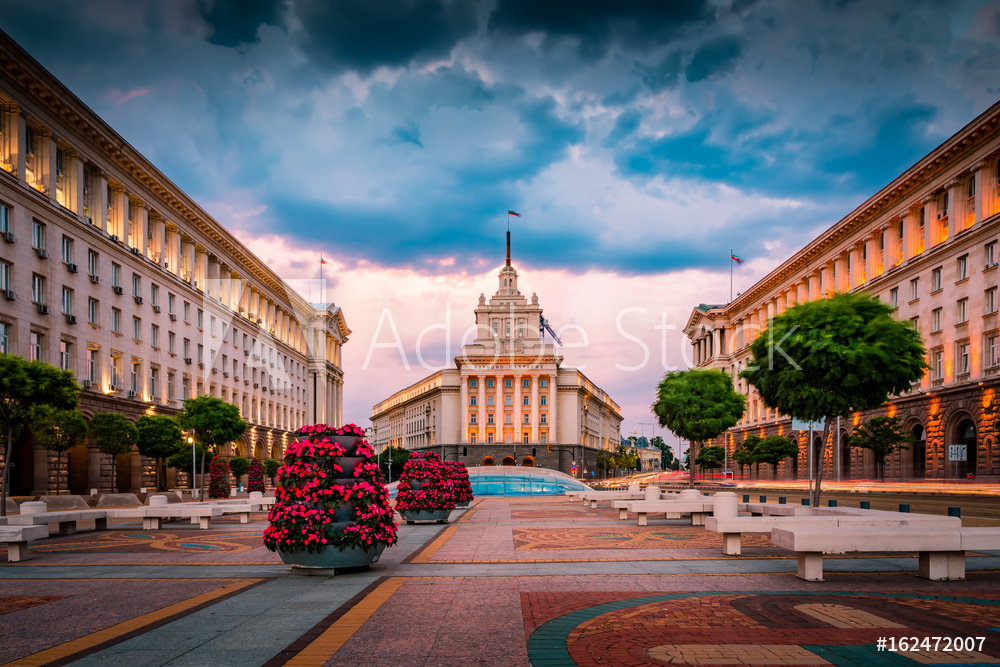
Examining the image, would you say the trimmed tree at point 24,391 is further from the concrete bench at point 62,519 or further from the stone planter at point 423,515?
the stone planter at point 423,515

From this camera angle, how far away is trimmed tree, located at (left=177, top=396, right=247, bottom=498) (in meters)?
51.2

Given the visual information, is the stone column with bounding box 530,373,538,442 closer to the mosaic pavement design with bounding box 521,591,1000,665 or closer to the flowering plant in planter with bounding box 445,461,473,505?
the flowering plant in planter with bounding box 445,461,473,505

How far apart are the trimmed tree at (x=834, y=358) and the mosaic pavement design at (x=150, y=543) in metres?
15.8

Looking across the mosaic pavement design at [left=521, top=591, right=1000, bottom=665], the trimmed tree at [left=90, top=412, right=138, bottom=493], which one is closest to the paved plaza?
the mosaic pavement design at [left=521, top=591, right=1000, bottom=665]

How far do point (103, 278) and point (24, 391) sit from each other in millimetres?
25197

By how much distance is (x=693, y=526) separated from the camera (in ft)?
76.5

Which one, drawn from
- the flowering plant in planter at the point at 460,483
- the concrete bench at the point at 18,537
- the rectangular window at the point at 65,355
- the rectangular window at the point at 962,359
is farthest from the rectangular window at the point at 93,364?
the rectangular window at the point at 962,359

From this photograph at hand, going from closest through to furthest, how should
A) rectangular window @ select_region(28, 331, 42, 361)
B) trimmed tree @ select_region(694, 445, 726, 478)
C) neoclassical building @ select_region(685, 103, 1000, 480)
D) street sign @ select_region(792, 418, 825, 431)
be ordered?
street sign @ select_region(792, 418, 825, 431) < rectangular window @ select_region(28, 331, 42, 361) < neoclassical building @ select_region(685, 103, 1000, 480) < trimmed tree @ select_region(694, 445, 726, 478)

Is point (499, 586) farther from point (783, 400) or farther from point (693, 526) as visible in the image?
point (783, 400)

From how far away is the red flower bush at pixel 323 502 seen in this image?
12.4 meters

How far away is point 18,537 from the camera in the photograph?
48.3ft

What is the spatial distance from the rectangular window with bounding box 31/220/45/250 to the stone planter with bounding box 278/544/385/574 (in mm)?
36806

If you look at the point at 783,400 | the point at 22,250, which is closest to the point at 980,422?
the point at 783,400

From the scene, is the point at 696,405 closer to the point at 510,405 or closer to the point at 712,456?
the point at 712,456
